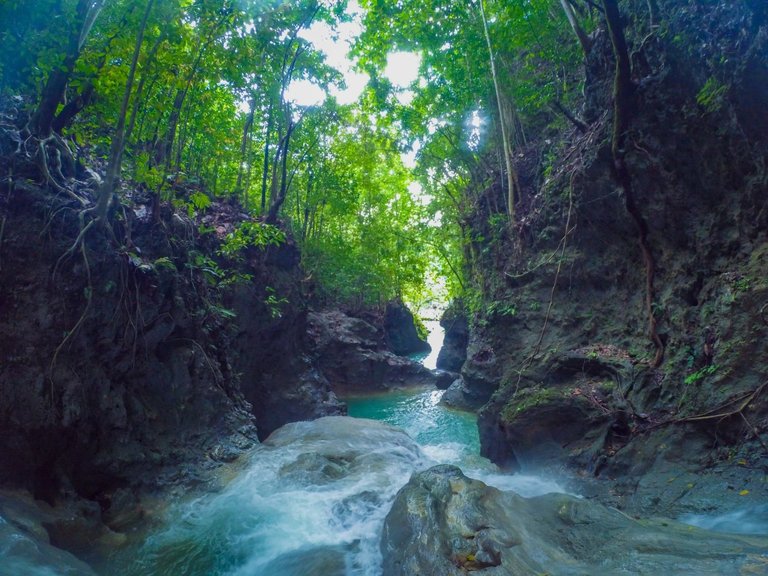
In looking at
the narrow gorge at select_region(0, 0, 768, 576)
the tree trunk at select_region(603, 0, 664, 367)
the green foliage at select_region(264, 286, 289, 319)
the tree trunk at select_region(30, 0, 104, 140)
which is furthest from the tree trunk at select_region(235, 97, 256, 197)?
the tree trunk at select_region(603, 0, 664, 367)

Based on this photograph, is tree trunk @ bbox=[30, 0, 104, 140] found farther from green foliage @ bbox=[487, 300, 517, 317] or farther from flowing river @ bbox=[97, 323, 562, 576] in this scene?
green foliage @ bbox=[487, 300, 517, 317]

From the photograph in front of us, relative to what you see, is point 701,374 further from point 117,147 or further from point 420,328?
point 420,328

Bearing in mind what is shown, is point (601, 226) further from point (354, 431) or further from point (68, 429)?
point (68, 429)

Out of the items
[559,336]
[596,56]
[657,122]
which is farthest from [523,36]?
[559,336]

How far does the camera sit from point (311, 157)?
1780cm

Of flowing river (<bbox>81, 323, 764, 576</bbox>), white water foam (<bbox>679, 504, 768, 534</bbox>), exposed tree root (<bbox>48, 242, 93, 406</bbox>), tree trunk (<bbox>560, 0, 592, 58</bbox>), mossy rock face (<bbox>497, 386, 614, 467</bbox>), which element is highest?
tree trunk (<bbox>560, 0, 592, 58</bbox>)

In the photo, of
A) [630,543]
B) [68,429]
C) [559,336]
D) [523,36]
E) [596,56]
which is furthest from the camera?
[523,36]

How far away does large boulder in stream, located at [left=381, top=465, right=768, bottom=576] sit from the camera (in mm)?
3725

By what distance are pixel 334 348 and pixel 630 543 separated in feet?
59.1

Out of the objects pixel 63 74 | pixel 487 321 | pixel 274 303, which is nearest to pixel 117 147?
pixel 63 74

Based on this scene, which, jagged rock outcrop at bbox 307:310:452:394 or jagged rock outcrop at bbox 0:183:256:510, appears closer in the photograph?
jagged rock outcrop at bbox 0:183:256:510

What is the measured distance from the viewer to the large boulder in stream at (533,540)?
3.72 metres

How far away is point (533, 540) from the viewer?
4.43 metres

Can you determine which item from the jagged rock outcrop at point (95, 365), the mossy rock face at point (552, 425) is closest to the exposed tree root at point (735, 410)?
the mossy rock face at point (552, 425)
